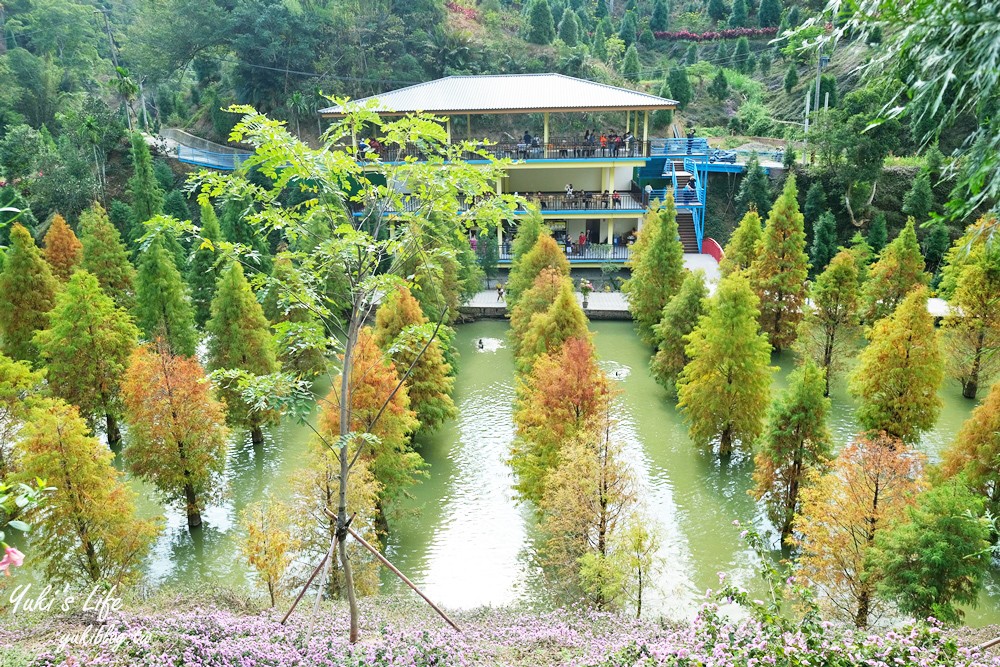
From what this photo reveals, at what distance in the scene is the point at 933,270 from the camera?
3484cm

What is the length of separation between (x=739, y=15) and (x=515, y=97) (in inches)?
1342

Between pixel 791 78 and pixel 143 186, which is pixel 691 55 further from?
pixel 143 186

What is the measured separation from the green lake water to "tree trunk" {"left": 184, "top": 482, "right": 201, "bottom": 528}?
0.24 meters

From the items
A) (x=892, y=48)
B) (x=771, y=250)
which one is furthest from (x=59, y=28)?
(x=892, y=48)

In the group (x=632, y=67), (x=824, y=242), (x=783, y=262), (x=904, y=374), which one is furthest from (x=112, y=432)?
(x=632, y=67)

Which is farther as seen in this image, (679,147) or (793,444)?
(679,147)

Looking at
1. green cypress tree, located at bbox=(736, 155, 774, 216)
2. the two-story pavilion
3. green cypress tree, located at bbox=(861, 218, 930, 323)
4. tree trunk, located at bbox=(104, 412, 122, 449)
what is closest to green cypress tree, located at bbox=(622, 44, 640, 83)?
the two-story pavilion

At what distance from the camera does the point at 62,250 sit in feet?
90.1

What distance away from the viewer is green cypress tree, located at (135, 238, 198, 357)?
78.0ft

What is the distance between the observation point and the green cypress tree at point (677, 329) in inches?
970

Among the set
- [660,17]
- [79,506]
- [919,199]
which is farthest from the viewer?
[660,17]

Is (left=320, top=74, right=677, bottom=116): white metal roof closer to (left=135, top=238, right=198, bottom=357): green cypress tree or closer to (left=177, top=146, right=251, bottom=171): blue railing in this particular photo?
(left=177, top=146, right=251, bottom=171): blue railing

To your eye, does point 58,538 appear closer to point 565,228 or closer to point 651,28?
point 565,228

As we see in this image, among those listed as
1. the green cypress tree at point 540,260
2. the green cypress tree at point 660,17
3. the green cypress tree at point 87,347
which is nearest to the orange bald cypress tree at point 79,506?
the green cypress tree at point 87,347
